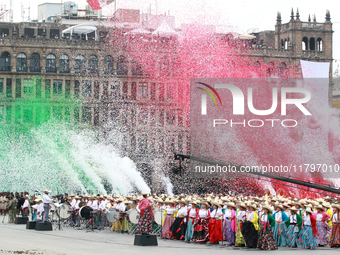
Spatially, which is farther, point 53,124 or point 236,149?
point 53,124

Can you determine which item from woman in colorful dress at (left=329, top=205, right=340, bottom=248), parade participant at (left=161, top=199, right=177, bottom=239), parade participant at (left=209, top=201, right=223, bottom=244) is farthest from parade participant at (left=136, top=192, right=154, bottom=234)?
woman in colorful dress at (left=329, top=205, right=340, bottom=248)

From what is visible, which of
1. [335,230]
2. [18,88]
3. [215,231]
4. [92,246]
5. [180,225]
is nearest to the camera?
[92,246]

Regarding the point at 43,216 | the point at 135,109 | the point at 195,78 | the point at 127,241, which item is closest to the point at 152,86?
the point at 135,109

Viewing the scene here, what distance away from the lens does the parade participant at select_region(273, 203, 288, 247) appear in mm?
22656

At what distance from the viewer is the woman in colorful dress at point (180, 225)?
24.3m

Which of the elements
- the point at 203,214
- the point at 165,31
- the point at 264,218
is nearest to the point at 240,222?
the point at 264,218

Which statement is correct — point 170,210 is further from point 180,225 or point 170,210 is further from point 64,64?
point 64,64

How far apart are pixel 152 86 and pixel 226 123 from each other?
10.4m

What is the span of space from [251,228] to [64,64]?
50090 mm

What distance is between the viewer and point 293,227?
22.7 m

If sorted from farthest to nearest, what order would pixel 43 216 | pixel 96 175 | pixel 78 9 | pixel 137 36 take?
pixel 78 9, pixel 137 36, pixel 96 175, pixel 43 216

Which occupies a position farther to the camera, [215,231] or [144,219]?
[215,231]

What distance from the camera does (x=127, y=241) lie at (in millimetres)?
23406

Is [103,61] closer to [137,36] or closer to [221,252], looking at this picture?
[137,36]
